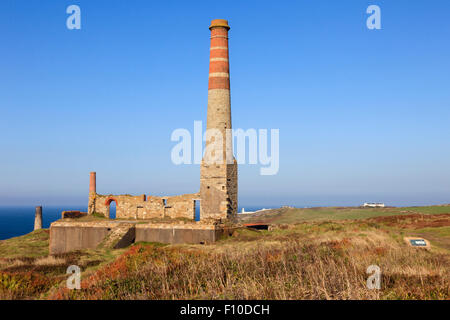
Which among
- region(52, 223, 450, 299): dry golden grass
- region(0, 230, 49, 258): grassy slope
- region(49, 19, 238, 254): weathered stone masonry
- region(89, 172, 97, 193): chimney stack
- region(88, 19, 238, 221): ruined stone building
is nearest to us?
region(52, 223, 450, 299): dry golden grass

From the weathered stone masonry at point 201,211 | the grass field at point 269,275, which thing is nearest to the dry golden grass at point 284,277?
the grass field at point 269,275

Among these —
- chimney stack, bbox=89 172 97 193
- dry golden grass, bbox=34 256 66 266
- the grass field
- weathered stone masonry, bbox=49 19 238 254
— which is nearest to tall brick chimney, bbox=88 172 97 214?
chimney stack, bbox=89 172 97 193

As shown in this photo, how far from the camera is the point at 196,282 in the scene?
12.0m

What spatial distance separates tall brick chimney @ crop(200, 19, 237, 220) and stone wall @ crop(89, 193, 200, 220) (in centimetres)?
257

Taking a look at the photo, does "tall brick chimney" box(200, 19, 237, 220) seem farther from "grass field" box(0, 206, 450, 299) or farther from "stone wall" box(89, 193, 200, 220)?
"grass field" box(0, 206, 450, 299)

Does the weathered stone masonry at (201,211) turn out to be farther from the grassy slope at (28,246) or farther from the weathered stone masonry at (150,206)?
the grassy slope at (28,246)

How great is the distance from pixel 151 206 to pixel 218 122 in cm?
1003

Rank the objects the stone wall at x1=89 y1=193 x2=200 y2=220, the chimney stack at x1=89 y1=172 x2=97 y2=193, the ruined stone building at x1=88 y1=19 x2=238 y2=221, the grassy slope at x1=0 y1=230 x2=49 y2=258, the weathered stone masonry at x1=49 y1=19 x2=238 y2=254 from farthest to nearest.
A: the chimney stack at x1=89 y1=172 x2=97 y2=193 < the stone wall at x1=89 y1=193 x2=200 y2=220 < the ruined stone building at x1=88 y1=19 x2=238 y2=221 < the grassy slope at x1=0 y1=230 x2=49 y2=258 < the weathered stone masonry at x1=49 y1=19 x2=238 y2=254

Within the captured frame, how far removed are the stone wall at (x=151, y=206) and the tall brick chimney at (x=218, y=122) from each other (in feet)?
8.44

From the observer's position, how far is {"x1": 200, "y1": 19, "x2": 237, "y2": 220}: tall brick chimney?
98.9ft

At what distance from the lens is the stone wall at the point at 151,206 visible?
3366 cm
